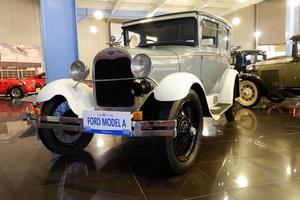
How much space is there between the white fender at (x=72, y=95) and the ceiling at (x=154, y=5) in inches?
383

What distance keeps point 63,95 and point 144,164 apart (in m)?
1.15

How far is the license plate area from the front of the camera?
2.20 m

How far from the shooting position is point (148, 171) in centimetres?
253

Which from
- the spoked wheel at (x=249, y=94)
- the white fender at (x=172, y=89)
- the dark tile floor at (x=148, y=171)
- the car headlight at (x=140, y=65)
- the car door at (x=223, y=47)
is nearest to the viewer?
the dark tile floor at (x=148, y=171)

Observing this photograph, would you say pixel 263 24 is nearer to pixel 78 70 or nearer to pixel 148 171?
pixel 78 70

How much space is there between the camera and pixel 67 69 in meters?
4.21

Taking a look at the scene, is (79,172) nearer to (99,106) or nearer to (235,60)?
(99,106)

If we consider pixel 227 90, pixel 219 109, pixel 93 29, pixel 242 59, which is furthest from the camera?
pixel 93 29

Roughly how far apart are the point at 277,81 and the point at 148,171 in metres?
5.29

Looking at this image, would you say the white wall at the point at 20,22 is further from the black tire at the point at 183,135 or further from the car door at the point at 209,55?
the black tire at the point at 183,135

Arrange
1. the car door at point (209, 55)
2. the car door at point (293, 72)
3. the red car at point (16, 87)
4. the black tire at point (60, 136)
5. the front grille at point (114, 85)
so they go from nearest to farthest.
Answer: the front grille at point (114, 85) < the black tire at point (60, 136) < the car door at point (209, 55) < the car door at point (293, 72) < the red car at point (16, 87)

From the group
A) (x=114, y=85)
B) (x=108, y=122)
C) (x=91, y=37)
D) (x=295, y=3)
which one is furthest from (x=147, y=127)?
(x=91, y=37)

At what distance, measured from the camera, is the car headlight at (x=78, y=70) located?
284 cm

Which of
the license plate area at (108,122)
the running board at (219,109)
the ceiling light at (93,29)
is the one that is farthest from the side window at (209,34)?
the ceiling light at (93,29)
